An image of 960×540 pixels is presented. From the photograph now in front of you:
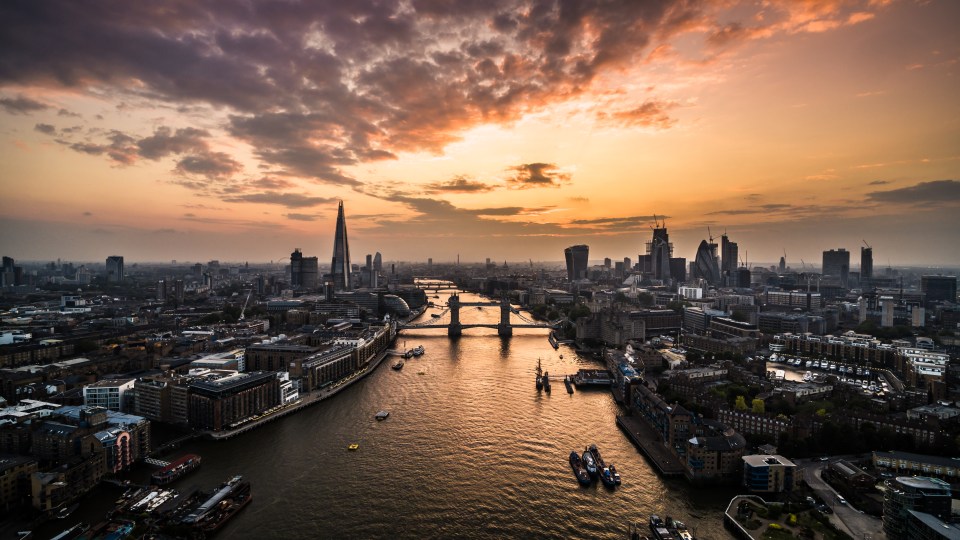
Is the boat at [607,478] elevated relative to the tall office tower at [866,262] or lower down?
lower down

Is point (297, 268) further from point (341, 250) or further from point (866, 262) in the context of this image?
point (866, 262)

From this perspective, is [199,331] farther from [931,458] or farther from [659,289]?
[659,289]

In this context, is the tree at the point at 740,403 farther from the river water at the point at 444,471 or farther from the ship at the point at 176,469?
the ship at the point at 176,469

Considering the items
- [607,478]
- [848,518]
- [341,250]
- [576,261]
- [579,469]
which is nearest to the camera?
[848,518]

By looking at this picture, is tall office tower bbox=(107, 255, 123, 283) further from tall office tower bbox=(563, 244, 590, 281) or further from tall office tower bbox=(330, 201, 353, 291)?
tall office tower bbox=(563, 244, 590, 281)

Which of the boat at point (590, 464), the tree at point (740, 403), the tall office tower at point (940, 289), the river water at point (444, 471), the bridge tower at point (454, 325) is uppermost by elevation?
the tall office tower at point (940, 289)

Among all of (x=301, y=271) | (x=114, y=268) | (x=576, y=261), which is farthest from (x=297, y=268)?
(x=576, y=261)

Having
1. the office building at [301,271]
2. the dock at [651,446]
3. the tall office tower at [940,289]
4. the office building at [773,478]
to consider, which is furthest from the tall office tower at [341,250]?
the tall office tower at [940,289]

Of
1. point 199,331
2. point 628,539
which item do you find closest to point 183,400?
point 628,539
